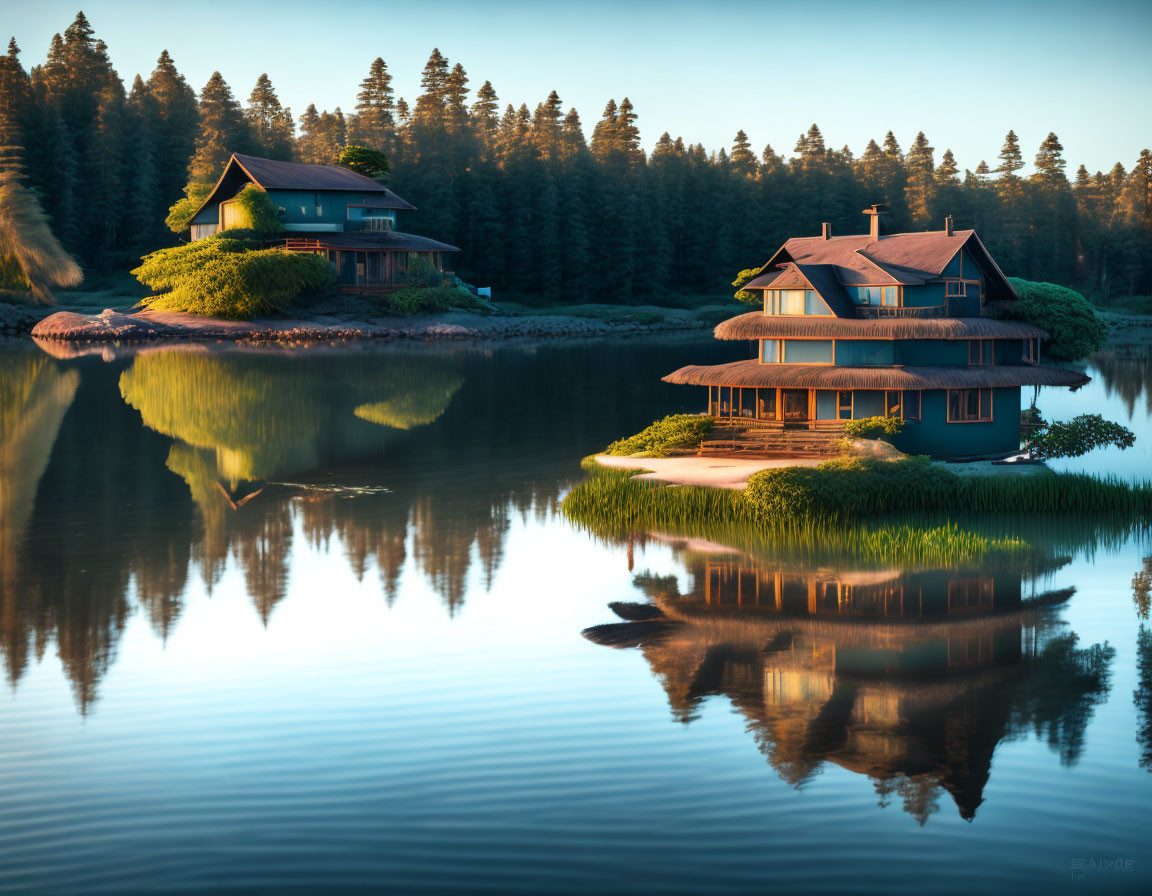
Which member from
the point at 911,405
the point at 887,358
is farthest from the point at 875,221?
the point at 911,405

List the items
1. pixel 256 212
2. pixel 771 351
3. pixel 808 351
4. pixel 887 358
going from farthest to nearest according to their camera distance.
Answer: pixel 256 212 < pixel 771 351 < pixel 808 351 < pixel 887 358

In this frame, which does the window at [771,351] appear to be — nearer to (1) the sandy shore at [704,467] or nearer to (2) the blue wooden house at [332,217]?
(1) the sandy shore at [704,467]

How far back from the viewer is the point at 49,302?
107500 millimetres

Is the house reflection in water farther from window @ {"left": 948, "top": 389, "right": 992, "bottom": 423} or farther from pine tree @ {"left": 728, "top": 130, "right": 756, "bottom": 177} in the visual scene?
pine tree @ {"left": 728, "top": 130, "right": 756, "bottom": 177}

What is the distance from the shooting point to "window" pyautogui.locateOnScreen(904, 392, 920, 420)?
45406 millimetres

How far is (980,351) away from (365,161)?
83.4 m

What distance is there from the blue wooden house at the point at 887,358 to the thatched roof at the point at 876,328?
5 centimetres

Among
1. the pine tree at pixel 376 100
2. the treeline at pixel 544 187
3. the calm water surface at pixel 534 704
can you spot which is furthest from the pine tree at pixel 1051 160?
the calm water surface at pixel 534 704

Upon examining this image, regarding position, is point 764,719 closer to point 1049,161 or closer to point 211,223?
point 211,223

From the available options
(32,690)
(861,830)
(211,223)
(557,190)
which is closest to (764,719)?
(861,830)

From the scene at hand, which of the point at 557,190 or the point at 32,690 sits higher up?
the point at 557,190

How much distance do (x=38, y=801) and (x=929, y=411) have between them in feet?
119

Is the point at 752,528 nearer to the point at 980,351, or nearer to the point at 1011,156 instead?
the point at 980,351

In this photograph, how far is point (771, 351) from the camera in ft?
157
